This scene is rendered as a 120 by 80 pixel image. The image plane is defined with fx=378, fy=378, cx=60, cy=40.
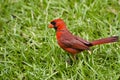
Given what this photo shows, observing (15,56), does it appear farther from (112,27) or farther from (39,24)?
(112,27)

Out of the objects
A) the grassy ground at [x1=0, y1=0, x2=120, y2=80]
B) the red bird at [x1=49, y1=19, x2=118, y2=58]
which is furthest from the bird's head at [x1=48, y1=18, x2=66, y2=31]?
the grassy ground at [x1=0, y1=0, x2=120, y2=80]

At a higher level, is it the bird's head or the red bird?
the bird's head

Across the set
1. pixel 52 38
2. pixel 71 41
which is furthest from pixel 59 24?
pixel 52 38

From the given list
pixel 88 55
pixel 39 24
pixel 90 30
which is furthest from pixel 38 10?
pixel 88 55

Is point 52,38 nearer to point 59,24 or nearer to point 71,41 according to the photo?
point 59,24

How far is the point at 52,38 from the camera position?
5.73m

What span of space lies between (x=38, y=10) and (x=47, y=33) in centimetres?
64

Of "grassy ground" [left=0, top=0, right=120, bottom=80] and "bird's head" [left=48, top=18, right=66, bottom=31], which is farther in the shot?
"bird's head" [left=48, top=18, right=66, bottom=31]

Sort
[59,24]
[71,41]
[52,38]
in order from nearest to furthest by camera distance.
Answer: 1. [71,41]
2. [59,24]
3. [52,38]

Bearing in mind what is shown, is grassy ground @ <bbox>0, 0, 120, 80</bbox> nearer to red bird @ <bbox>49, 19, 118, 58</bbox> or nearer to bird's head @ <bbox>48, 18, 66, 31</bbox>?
red bird @ <bbox>49, 19, 118, 58</bbox>

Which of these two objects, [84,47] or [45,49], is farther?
[45,49]

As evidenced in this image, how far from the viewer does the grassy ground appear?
513 cm

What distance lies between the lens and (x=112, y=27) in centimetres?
600

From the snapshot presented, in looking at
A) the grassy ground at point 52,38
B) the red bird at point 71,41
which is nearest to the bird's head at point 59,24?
the red bird at point 71,41
